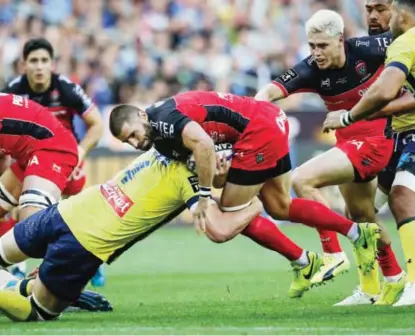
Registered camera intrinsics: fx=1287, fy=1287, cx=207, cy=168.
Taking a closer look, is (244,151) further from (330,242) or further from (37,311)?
(37,311)

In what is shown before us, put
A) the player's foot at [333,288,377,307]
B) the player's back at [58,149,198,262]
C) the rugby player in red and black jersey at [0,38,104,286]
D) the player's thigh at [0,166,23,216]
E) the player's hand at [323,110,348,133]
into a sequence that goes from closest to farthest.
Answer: the player's back at [58,149,198,262] < the player's hand at [323,110,348,133] < the player's foot at [333,288,377,307] < the player's thigh at [0,166,23,216] < the rugby player in red and black jersey at [0,38,104,286]

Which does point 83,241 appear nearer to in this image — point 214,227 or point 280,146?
point 214,227

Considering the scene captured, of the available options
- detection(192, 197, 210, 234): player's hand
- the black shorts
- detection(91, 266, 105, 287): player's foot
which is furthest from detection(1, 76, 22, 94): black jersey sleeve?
detection(192, 197, 210, 234): player's hand

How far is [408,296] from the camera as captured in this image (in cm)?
1007

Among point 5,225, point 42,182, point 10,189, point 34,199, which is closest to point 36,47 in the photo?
point 5,225

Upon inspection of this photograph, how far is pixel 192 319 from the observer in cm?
967

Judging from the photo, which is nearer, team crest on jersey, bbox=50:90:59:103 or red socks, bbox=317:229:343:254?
red socks, bbox=317:229:343:254

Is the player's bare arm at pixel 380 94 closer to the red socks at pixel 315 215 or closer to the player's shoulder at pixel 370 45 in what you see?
the red socks at pixel 315 215

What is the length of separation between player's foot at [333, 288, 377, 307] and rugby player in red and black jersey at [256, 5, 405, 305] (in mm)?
336

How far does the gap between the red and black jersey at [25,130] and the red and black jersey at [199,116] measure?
212 cm

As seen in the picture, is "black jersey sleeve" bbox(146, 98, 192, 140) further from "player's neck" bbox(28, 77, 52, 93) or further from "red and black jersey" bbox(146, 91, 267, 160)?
"player's neck" bbox(28, 77, 52, 93)

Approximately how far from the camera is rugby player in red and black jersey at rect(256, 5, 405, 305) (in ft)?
37.2

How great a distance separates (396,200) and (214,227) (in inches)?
58.3

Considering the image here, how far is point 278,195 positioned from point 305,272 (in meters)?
0.71
